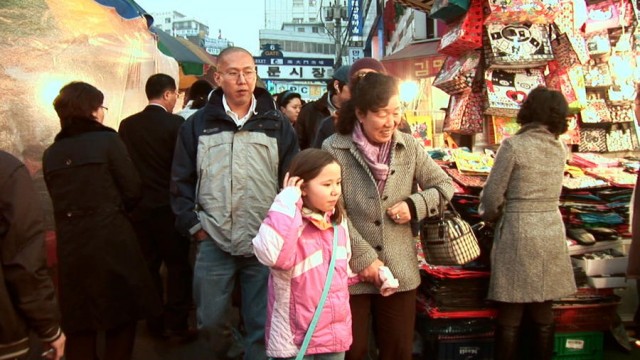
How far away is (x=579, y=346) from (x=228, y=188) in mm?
3019

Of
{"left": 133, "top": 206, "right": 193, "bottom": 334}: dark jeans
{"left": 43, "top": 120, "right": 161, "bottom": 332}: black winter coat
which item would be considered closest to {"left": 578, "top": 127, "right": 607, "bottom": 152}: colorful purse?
{"left": 133, "top": 206, "right": 193, "bottom": 334}: dark jeans

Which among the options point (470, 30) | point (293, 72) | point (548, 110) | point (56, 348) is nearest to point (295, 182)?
point (56, 348)

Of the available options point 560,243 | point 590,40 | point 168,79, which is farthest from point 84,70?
point 590,40

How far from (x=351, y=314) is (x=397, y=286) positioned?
309 millimetres

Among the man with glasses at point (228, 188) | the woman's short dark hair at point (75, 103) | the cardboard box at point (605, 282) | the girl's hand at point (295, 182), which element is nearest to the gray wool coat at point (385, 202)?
the girl's hand at point (295, 182)

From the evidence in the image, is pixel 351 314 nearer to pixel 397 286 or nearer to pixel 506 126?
pixel 397 286

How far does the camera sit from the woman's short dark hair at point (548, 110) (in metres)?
3.42

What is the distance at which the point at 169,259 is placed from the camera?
459 centimetres

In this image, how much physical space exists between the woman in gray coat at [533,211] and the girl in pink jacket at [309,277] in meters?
1.49

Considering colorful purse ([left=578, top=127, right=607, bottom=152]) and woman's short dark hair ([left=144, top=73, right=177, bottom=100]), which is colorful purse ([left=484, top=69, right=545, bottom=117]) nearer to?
colorful purse ([left=578, top=127, right=607, bottom=152])

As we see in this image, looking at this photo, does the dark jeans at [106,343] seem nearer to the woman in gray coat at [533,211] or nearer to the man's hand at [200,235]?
the man's hand at [200,235]

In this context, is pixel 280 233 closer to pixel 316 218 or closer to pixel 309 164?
pixel 316 218

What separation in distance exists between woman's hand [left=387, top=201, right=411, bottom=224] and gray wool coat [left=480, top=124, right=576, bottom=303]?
1049 mm

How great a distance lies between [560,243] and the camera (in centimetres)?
348
